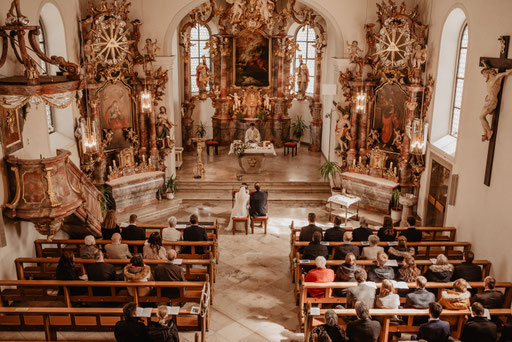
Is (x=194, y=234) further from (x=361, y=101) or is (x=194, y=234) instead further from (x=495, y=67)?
Result: (x=361, y=101)

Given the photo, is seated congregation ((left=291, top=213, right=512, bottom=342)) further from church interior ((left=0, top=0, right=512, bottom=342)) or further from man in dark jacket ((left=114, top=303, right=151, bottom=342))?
man in dark jacket ((left=114, top=303, right=151, bottom=342))

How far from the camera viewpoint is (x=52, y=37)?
41.1 feet

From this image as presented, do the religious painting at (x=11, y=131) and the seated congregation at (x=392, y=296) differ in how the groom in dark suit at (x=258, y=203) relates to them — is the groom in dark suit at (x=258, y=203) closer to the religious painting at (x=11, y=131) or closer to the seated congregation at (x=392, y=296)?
the seated congregation at (x=392, y=296)

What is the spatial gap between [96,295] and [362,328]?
4642 mm

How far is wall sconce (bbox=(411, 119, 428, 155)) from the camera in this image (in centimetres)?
1318

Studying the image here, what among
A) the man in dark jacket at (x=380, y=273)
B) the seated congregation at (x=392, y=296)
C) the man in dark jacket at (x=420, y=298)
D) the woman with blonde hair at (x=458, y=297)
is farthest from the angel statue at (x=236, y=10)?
the woman with blonde hair at (x=458, y=297)

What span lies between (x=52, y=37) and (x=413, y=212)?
1076 centimetres

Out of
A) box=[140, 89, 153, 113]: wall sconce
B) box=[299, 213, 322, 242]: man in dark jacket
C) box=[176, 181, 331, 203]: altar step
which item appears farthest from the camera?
box=[176, 181, 331, 203]: altar step

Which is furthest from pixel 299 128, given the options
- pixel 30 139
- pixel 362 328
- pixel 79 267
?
pixel 362 328

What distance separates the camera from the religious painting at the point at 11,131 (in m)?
8.86

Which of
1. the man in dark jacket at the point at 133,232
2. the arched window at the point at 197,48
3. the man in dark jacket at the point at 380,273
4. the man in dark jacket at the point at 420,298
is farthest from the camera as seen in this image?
the arched window at the point at 197,48

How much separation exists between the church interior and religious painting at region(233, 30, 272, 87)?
6 centimetres

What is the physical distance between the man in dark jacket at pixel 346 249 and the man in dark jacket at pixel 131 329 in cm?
421

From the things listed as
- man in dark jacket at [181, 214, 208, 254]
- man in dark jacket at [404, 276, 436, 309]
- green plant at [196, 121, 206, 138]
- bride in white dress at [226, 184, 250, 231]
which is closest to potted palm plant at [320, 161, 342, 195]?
bride in white dress at [226, 184, 250, 231]
